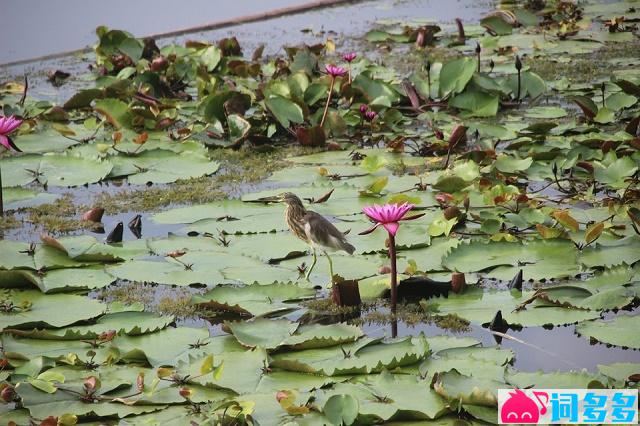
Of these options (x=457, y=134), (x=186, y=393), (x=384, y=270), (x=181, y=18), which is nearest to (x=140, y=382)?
(x=186, y=393)

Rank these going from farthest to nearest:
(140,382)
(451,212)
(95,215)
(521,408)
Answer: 1. (95,215)
2. (451,212)
3. (140,382)
4. (521,408)

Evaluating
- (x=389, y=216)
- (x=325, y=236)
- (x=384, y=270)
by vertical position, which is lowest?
(x=384, y=270)

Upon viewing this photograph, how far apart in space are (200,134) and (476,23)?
4369mm

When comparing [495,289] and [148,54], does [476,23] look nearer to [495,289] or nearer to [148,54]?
[148,54]

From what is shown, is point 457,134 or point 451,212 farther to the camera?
point 457,134

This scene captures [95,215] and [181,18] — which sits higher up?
[181,18]

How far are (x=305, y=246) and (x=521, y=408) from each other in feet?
5.80

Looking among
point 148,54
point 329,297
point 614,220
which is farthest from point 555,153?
point 148,54

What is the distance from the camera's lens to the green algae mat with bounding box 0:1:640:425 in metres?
3.57

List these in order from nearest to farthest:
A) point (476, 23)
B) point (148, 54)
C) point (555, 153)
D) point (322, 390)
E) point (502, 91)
Result: point (322, 390) < point (555, 153) < point (502, 91) < point (148, 54) < point (476, 23)

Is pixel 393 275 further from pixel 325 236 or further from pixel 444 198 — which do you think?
pixel 444 198

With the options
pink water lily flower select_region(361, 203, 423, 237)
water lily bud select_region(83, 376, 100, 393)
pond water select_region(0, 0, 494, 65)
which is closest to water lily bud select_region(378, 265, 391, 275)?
pink water lily flower select_region(361, 203, 423, 237)

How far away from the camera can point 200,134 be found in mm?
6801

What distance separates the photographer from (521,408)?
11.0ft
